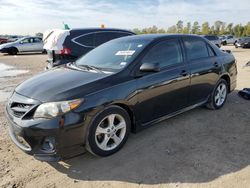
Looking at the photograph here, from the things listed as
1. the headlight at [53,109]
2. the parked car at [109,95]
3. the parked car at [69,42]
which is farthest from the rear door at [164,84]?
the parked car at [69,42]

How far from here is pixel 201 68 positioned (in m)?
4.91

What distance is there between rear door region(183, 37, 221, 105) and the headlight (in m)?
2.46

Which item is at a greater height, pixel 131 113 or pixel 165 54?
pixel 165 54

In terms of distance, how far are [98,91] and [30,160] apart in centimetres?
133

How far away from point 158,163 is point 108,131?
2.55 feet

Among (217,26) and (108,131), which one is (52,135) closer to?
(108,131)

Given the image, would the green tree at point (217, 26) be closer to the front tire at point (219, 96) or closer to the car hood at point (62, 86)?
the front tire at point (219, 96)

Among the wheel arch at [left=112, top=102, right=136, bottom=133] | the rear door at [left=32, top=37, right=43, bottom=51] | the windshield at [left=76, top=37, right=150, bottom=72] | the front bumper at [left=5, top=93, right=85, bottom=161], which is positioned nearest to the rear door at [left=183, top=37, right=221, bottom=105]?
the windshield at [left=76, top=37, right=150, bottom=72]

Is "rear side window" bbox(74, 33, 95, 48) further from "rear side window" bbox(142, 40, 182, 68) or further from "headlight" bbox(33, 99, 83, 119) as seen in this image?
"headlight" bbox(33, 99, 83, 119)

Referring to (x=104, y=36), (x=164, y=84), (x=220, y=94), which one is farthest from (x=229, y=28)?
(x=164, y=84)

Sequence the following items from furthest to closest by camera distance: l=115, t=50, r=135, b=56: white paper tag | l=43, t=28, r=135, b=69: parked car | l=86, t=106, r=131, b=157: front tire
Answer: l=43, t=28, r=135, b=69: parked car, l=115, t=50, r=135, b=56: white paper tag, l=86, t=106, r=131, b=157: front tire

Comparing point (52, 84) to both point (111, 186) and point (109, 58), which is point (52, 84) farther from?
point (111, 186)

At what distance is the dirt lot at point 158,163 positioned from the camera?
3.05 metres

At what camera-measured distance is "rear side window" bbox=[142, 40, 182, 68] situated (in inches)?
161
